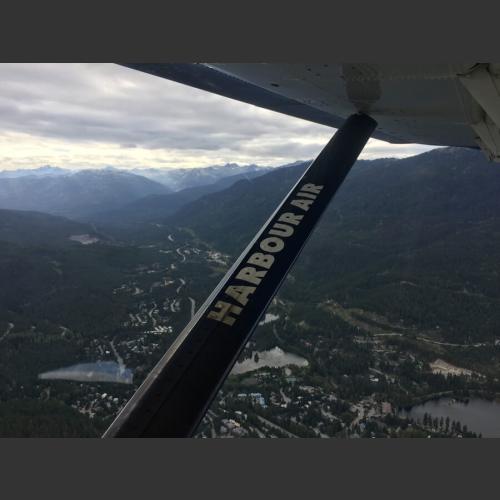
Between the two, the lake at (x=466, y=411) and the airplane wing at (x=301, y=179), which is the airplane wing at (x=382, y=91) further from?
the lake at (x=466, y=411)

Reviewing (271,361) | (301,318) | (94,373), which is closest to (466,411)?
(271,361)

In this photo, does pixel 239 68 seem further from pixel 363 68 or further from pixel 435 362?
Answer: pixel 435 362

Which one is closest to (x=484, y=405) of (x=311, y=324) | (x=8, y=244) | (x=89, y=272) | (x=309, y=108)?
(x=311, y=324)

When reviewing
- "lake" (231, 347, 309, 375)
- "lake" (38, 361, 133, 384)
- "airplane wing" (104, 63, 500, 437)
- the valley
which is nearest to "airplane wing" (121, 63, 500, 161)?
"airplane wing" (104, 63, 500, 437)

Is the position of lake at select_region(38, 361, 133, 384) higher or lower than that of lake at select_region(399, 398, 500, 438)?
higher

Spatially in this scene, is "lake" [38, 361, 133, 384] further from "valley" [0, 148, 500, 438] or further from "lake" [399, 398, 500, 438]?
"lake" [399, 398, 500, 438]
